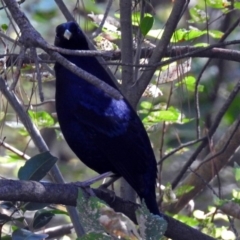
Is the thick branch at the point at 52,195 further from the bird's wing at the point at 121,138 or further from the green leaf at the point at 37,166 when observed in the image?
the bird's wing at the point at 121,138

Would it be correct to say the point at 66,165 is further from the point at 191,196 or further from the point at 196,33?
the point at 196,33

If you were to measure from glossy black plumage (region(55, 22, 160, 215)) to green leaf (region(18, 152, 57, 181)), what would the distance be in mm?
568

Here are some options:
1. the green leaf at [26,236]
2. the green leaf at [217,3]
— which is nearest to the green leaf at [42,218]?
the green leaf at [26,236]

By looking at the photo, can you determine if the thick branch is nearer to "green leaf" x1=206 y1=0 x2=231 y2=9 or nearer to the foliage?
the foliage

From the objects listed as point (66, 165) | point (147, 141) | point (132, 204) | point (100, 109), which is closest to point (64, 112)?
point (100, 109)

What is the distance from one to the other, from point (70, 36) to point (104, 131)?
1.94 ft

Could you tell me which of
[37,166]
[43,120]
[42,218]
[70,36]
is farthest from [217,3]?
[42,218]

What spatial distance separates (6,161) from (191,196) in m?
1.11


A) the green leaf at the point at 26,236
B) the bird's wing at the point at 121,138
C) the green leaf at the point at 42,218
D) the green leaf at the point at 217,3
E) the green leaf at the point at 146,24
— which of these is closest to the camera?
the green leaf at the point at 26,236

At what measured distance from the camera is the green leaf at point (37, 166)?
8.91 feet

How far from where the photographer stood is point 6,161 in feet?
12.6

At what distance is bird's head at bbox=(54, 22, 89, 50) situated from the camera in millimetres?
3553

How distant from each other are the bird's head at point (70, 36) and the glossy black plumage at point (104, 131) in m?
0.21

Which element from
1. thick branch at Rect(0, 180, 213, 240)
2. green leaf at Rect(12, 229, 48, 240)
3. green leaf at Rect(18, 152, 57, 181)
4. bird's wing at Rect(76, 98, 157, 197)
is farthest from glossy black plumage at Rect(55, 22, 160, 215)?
green leaf at Rect(12, 229, 48, 240)
